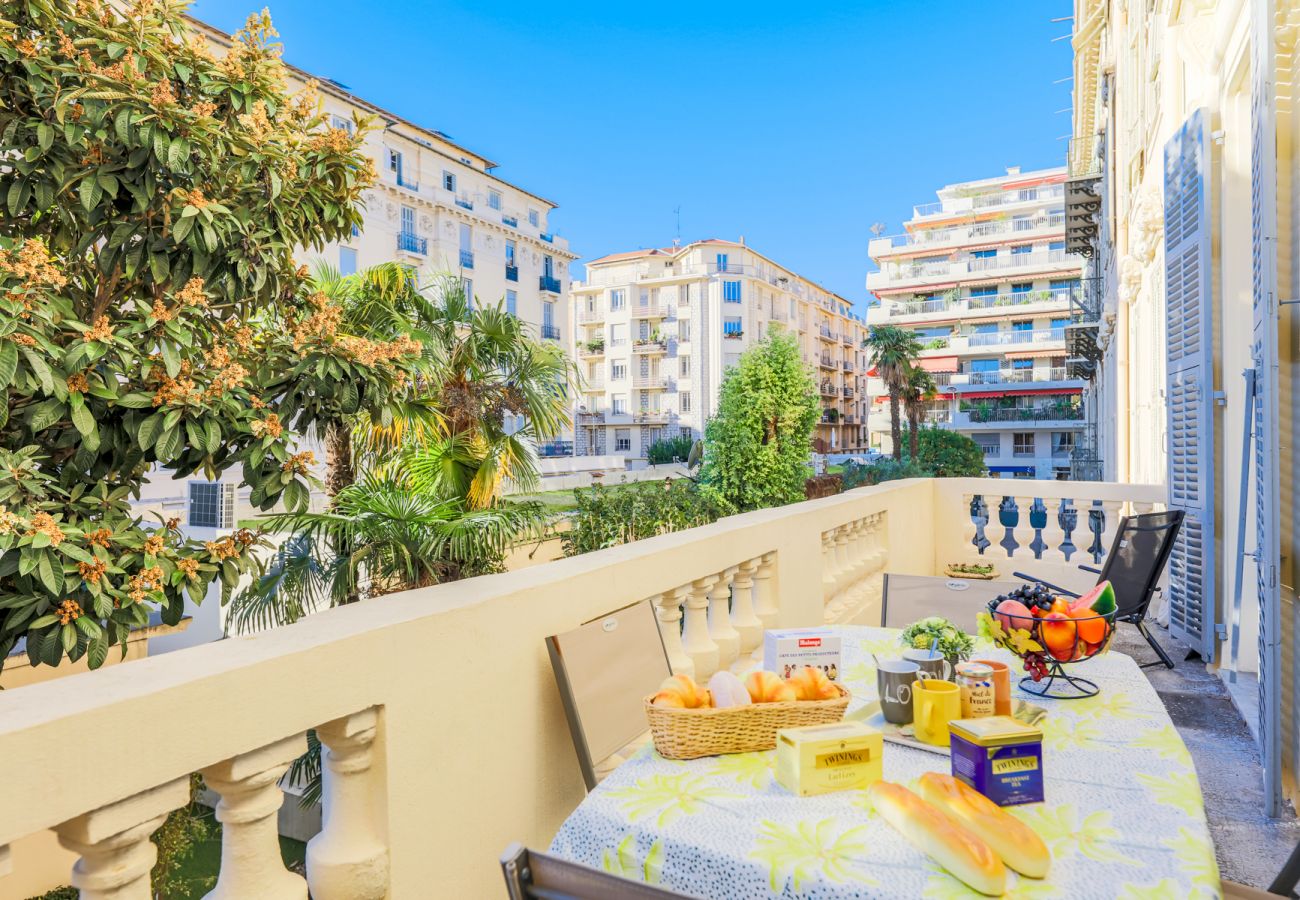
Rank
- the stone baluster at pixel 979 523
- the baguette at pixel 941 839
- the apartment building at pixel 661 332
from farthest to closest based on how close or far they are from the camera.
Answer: the apartment building at pixel 661 332 < the stone baluster at pixel 979 523 < the baguette at pixel 941 839

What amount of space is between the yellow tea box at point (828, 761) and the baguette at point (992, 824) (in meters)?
0.17

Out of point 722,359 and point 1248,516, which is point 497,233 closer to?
point 722,359

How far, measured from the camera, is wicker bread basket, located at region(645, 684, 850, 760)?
1.68 m

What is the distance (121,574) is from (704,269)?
56997 mm

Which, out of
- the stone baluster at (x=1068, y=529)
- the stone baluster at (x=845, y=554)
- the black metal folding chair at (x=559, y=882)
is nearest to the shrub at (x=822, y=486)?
the stone baluster at (x=1068, y=529)

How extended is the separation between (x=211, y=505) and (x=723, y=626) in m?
16.1

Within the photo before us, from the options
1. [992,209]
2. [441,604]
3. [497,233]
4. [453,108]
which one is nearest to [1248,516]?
[441,604]

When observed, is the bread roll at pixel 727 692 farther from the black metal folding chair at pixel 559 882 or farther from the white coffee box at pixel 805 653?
the black metal folding chair at pixel 559 882

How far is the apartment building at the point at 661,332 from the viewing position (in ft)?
188

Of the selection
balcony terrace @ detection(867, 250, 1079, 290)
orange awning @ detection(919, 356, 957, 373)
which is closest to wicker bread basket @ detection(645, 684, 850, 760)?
orange awning @ detection(919, 356, 957, 373)

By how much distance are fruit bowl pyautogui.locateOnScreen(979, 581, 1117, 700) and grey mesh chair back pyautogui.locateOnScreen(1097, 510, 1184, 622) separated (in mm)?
2779

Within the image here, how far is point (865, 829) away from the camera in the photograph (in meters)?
1.36

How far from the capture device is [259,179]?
308cm

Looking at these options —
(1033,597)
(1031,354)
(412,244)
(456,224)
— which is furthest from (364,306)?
(1031,354)
